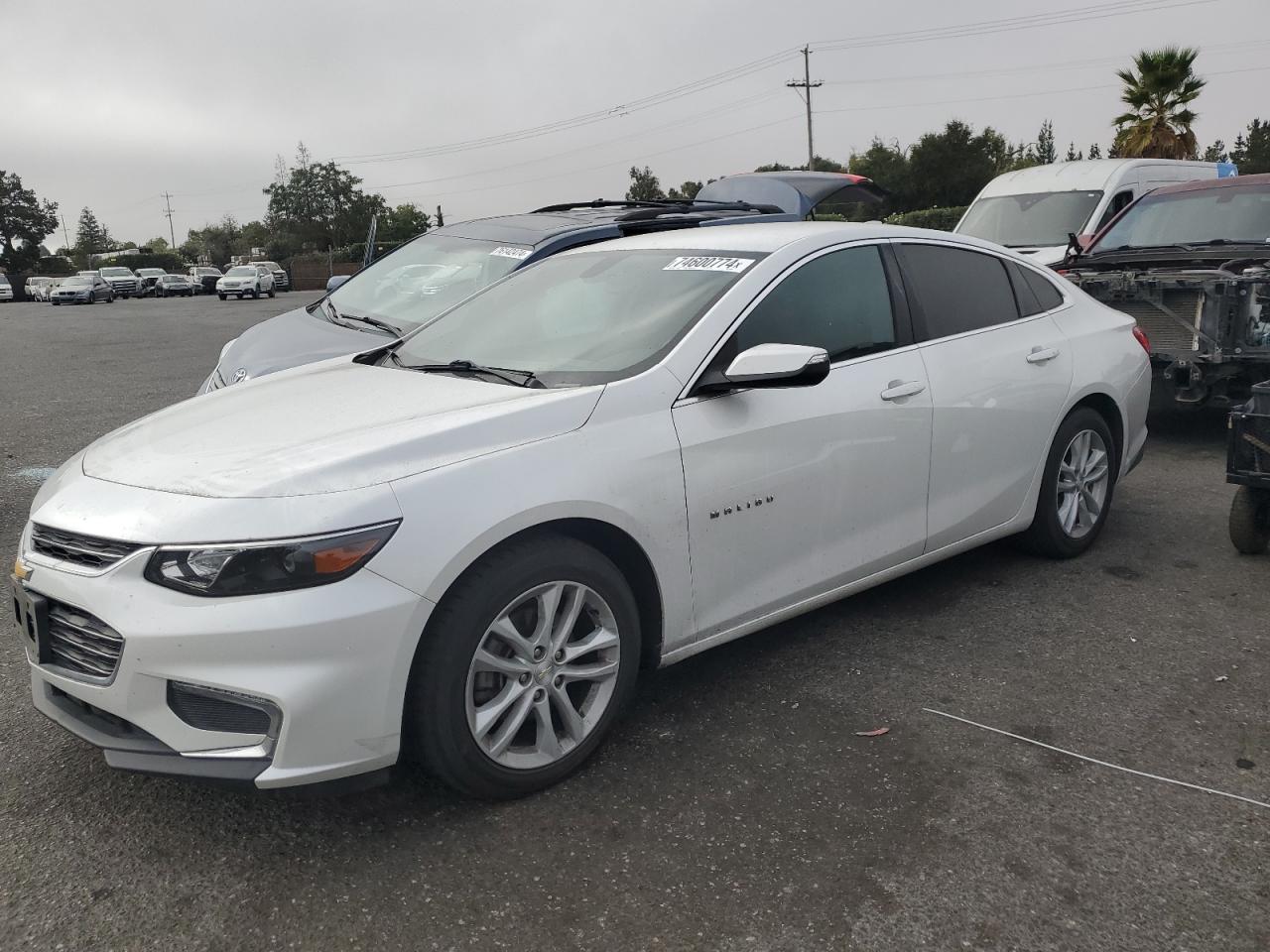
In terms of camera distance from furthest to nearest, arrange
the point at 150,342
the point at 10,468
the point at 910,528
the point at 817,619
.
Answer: the point at 150,342, the point at 10,468, the point at 817,619, the point at 910,528

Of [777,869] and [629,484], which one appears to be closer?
[777,869]

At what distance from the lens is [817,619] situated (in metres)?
4.45

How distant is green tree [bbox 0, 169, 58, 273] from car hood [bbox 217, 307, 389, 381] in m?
92.9

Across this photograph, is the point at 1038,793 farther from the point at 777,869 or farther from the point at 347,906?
the point at 347,906

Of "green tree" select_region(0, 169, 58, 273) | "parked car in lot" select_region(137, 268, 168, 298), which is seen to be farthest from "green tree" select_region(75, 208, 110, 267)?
"parked car in lot" select_region(137, 268, 168, 298)

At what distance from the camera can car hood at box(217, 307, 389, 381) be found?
20.2 feet

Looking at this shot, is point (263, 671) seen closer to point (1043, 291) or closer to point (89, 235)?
point (1043, 291)

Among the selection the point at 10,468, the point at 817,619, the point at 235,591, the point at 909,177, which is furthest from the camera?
the point at 909,177

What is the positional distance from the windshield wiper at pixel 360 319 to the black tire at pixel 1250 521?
4.43 metres

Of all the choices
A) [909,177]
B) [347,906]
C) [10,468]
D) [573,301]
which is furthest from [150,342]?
[909,177]

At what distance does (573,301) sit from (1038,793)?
227 cm

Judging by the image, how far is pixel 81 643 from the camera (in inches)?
110

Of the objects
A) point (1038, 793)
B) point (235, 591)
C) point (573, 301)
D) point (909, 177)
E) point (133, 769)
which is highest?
point (909, 177)

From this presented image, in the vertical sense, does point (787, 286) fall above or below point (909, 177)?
below
